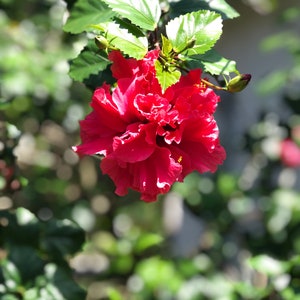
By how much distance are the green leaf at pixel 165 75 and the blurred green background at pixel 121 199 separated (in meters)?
0.66

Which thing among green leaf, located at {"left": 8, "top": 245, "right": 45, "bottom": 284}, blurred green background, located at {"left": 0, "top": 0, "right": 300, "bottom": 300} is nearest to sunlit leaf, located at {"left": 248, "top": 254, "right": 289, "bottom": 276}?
blurred green background, located at {"left": 0, "top": 0, "right": 300, "bottom": 300}

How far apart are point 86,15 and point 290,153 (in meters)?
1.84

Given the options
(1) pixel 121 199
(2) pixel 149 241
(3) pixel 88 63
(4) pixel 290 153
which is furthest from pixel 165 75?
(1) pixel 121 199

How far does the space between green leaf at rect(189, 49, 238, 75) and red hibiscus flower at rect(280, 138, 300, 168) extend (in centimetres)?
171

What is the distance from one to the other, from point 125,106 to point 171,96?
81mm

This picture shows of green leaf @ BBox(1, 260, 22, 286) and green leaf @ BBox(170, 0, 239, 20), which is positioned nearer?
green leaf @ BBox(170, 0, 239, 20)

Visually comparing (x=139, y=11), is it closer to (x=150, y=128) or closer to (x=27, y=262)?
(x=150, y=128)

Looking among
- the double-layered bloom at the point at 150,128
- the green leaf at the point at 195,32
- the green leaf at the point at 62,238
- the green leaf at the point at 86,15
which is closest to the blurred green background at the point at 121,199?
the green leaf at the point at 62,238

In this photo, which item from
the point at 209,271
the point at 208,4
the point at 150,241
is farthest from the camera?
the point at 209,271

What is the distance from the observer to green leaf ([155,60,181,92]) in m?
0.96

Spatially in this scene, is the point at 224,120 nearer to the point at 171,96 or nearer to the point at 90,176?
the point at 90,176

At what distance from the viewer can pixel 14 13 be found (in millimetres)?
2752

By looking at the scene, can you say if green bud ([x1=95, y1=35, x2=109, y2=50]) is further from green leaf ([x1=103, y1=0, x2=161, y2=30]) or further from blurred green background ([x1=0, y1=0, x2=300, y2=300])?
blurred green background ([x1=0, y1=0, x2=300, y2=300])

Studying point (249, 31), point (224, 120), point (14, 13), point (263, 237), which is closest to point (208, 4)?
point (263, 237)
